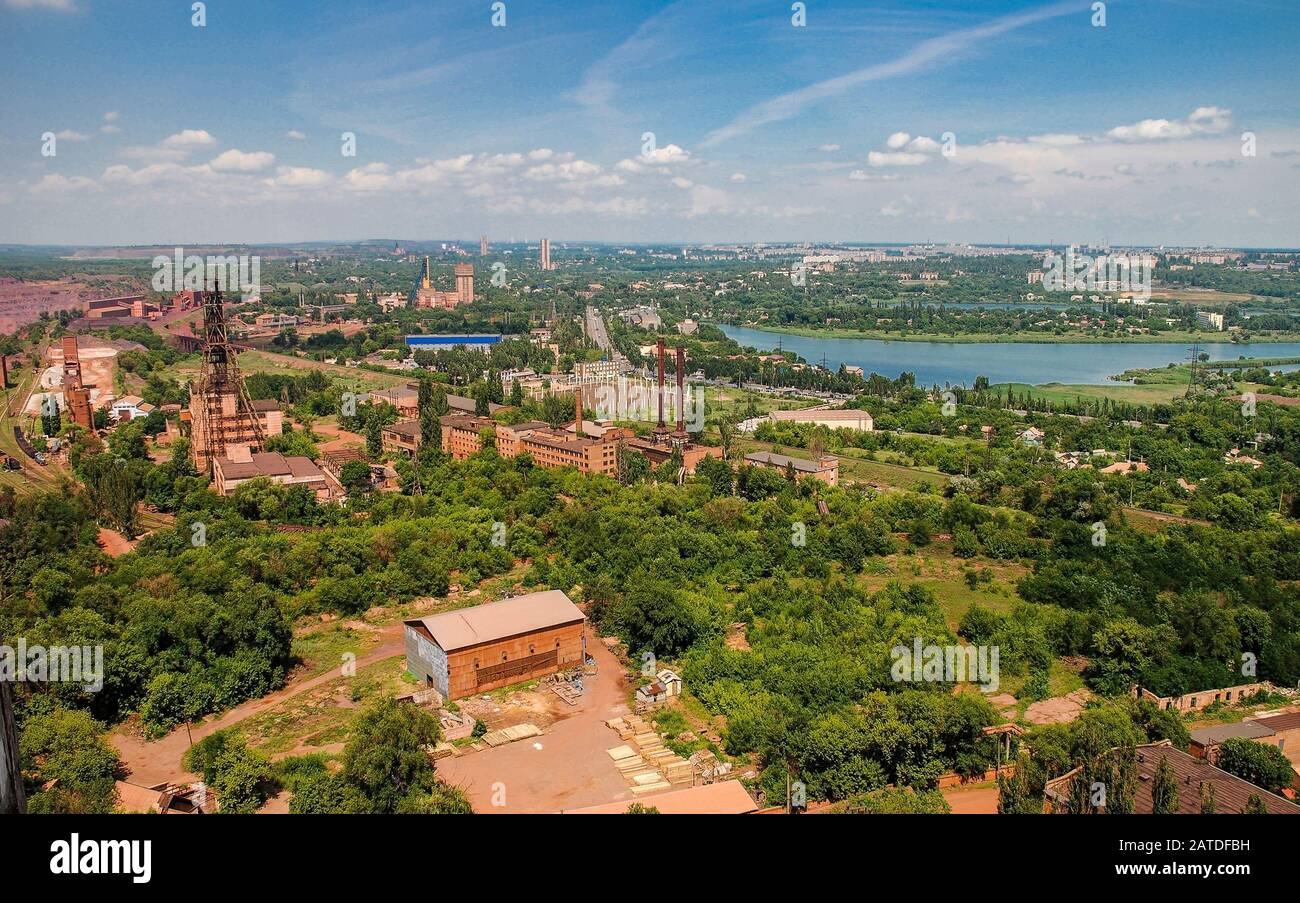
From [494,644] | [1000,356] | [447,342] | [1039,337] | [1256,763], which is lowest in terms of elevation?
[1256,763]

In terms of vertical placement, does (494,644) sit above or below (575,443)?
Result: below

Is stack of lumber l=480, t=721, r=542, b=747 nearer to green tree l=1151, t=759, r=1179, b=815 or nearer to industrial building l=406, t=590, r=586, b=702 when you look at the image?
industrial building l=406, t=590, r=586, b=702

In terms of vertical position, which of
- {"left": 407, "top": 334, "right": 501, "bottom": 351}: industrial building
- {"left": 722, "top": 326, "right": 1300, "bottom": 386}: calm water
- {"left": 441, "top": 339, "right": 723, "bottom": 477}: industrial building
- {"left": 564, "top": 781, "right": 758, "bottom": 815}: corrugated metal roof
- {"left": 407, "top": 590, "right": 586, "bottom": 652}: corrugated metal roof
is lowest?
{"left": 564, "top": 781, "right": 758, "bottom": 815}: corrugated metal roof

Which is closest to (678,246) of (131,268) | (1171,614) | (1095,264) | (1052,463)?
(1095,264)

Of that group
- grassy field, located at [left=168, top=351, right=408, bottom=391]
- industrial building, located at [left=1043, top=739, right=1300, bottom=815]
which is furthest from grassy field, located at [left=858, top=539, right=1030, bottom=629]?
grassy field, located at [left=168, top=351, right=408, bottom=391]

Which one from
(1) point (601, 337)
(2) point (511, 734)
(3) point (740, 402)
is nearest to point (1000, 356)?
(3) point (740, 402)

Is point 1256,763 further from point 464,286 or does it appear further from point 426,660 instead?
point 464,286

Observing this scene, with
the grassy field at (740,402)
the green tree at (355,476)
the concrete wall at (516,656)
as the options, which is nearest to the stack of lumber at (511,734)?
the concrete wall at (516,656)
